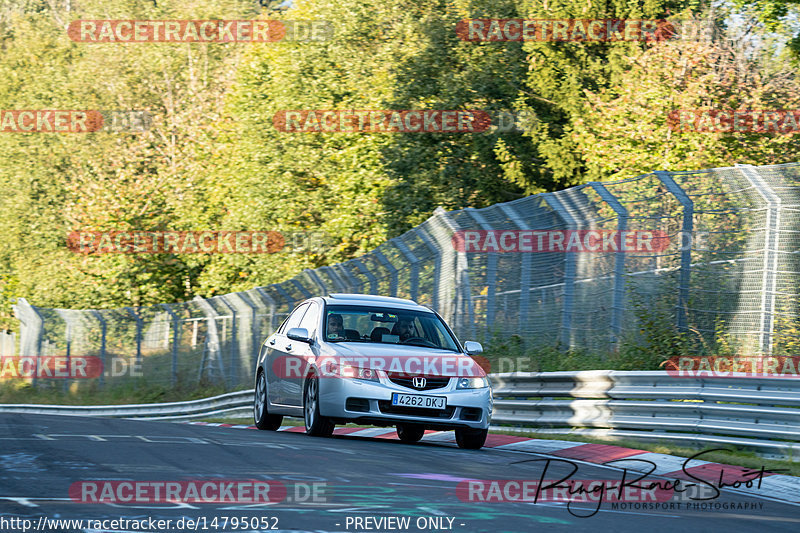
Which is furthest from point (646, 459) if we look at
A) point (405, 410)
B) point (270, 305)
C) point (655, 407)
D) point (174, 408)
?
point (174, 408)

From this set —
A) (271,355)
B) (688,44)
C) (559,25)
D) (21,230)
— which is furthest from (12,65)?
(271,355)

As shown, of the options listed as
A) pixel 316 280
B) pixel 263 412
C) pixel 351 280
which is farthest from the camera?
pixel 316 280

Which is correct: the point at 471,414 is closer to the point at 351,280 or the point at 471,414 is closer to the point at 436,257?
the point at 436,257

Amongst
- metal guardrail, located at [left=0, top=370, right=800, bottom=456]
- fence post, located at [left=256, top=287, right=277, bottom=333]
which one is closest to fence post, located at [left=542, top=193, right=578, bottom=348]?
metal guardrail, located at [left=0, top=370, right=800, bottom=456]

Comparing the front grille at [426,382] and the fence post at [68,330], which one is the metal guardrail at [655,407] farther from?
the fence post at [68,330]

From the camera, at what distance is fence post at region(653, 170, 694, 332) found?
44.1 feet

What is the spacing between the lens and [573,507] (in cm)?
741

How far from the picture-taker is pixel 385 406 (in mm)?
11688

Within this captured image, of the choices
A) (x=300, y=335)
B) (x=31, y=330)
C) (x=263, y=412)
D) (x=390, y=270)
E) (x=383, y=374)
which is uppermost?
(x=390, y=270)

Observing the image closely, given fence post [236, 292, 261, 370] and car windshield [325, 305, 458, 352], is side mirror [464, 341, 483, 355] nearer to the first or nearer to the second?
car windshield [325, 305, 458, 352]

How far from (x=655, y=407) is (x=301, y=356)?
12.5 feet

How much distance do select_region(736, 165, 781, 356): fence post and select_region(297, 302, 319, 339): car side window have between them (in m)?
4.80

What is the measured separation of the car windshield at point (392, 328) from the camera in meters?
12.8

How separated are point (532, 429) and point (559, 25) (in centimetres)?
2996
